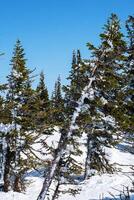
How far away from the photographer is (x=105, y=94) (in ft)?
89.8

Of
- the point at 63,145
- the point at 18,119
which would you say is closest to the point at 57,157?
the point at 63,145

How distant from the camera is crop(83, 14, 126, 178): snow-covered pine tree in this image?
17922 millimetres

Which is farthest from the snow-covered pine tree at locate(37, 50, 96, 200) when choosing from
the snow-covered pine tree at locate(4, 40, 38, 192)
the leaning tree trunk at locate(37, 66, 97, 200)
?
the snow-covered pine tree at locate(4, 40, 38, 192)

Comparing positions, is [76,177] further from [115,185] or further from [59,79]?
[59,79]

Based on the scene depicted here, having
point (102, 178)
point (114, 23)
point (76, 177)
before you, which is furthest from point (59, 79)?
point (114, 23)

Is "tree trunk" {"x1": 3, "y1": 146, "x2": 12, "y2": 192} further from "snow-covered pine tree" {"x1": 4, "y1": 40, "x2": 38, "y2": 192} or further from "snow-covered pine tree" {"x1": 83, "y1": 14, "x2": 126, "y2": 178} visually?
"snow-covered pine tree" {"x1": 83, "y1": 14, "x2": 126, "y2": 178}

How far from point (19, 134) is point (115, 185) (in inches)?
316

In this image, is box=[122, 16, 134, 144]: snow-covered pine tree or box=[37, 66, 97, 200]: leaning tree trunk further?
box=[122, 16, 134, 144]: snow-covered pine tree

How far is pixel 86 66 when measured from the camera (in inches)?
700

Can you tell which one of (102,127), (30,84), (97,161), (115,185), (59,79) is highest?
(59,79)

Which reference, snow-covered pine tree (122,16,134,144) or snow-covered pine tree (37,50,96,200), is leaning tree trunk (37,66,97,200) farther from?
snow-covered pine tree (122,16,134,144)

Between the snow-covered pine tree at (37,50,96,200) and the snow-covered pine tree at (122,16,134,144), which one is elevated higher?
the snow-covered pine tree at (122,16,134,144)

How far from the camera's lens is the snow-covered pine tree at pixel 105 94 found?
1792 cm

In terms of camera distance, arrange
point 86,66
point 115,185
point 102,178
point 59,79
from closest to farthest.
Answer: point 86,66, point 115,185, point 102,178, point 59,79
